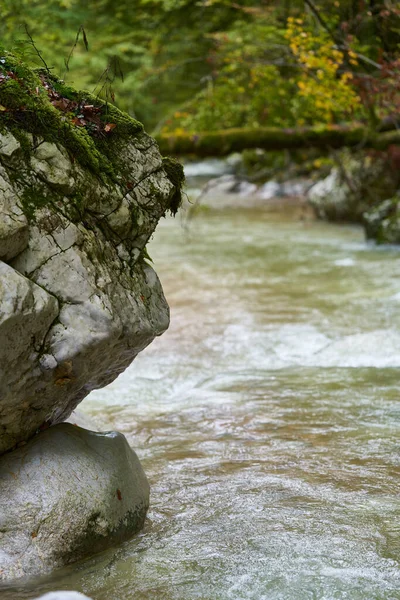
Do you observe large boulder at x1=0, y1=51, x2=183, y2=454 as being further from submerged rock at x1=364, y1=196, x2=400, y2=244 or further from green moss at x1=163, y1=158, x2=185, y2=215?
submerged rock at x1=364, y1=196, x2=400, y2=244

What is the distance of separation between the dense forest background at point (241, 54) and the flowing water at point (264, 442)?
245cm

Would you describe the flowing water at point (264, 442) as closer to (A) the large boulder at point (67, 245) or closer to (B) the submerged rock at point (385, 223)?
(A) the large boulder at point (67, 245)

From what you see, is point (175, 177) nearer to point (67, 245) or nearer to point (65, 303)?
point (67, 245)

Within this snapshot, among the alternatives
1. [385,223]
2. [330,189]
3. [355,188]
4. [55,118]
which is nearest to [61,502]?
[55,118]

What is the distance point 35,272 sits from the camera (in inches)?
130

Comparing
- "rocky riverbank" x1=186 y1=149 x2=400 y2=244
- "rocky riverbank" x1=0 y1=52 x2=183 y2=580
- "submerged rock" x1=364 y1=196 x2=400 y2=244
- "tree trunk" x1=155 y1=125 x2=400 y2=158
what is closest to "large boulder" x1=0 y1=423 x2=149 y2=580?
"rocky riverbank" x1=0 y1=52 x2=183 y2=580

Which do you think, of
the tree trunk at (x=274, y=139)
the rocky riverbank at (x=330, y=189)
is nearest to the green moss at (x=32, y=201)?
the rocky riverbank at (x=330, y=189)

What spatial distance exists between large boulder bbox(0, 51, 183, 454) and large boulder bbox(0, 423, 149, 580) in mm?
147

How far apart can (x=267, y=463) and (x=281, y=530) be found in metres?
0.99

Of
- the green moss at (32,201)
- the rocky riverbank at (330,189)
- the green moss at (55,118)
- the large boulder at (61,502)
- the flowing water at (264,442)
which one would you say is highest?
the green moss at (55,118)

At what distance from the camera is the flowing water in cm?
330

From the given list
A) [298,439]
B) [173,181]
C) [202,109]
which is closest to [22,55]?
[173,181]

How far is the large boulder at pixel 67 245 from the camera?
10.5 ft

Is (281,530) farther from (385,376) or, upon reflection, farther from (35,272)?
(385,376)
